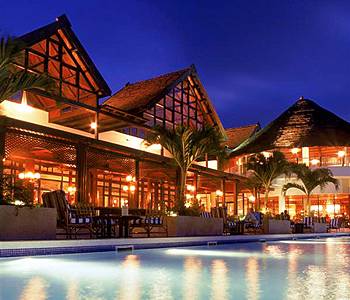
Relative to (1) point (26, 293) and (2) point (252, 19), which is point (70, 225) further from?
(2) point (252, 19)

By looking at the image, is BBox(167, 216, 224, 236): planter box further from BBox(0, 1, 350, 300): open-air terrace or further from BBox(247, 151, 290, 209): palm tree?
Answer: BBox(247, 151, 290, 209): palm tree

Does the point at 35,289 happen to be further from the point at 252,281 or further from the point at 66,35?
the point at 66,35

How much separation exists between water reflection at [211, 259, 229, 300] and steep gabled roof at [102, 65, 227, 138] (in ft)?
48.3

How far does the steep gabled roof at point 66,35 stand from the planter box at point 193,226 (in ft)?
23.3

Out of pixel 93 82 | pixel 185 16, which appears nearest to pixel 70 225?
pixel 93 82

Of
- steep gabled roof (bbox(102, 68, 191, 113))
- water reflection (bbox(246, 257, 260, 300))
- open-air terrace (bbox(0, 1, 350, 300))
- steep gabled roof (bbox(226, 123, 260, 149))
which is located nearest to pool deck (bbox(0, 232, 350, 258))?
open-air terrace (bbox(0, 1, 350, 300))

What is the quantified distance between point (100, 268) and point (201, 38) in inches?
2787

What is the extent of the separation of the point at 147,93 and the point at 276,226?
9.19 m

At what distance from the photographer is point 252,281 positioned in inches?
190

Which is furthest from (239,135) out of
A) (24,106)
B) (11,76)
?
(11,76)

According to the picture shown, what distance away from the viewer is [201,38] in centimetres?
7406

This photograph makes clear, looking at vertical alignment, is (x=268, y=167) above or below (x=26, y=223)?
above

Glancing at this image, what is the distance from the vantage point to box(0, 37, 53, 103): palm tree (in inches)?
328

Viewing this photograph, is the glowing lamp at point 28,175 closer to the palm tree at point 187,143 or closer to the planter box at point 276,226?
the palm tree at point 187,143
